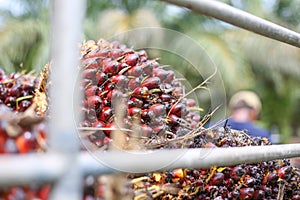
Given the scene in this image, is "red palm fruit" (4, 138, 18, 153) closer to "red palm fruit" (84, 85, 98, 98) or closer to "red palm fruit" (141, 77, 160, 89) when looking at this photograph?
"red palm fruit" (84, 85, 98, 98)

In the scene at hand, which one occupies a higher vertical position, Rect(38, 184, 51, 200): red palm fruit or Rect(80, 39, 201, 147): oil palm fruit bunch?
Rect(80, 39, 201, 147): oil palm fruit bunch

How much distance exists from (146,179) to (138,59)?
37cm

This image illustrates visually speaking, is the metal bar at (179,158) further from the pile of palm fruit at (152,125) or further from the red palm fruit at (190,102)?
the red palm fruit at (190,102)

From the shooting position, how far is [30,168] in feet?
1.47

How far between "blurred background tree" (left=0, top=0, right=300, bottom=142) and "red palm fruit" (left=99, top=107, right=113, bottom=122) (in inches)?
182

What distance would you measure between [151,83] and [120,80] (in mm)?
86

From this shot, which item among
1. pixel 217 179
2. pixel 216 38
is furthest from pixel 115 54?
pixel 216 38

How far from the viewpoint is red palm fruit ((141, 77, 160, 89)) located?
1.13 metres

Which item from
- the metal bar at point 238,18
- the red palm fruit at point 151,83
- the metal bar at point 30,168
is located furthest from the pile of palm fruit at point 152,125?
the metal bar at point 30,168

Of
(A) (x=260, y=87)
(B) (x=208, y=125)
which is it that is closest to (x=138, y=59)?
(B) (x=208, y=125)

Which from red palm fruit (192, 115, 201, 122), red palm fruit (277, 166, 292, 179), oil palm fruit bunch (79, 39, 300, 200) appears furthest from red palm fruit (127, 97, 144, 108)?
red palm fruit (277, 166, 292, 179)

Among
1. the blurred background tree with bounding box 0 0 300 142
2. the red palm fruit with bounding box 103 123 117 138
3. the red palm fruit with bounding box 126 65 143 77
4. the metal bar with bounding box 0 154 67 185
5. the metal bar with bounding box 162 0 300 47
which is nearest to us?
the metal bar with bounding box 0 154 67 185

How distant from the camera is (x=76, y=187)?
47 centimetres

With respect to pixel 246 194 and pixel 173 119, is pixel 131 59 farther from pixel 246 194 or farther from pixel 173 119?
pixel 246 194
